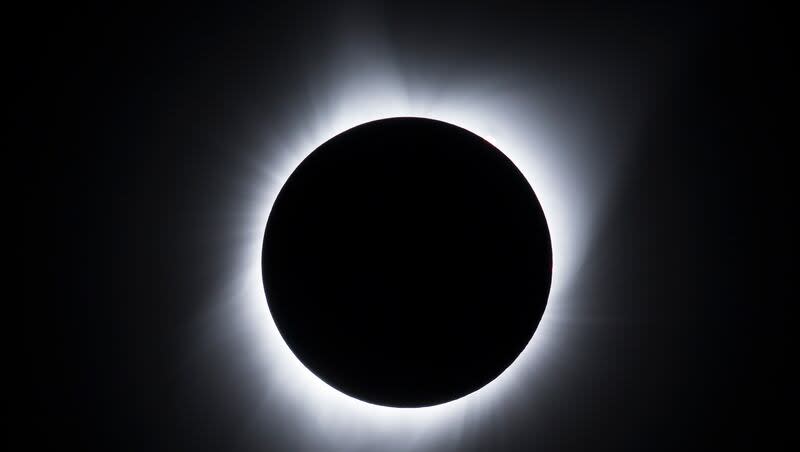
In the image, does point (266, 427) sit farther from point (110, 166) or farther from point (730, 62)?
point (730, 62)

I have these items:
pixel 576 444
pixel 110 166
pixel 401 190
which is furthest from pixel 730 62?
pixel 110 166

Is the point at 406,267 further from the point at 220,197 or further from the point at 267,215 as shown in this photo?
the point at 220,197

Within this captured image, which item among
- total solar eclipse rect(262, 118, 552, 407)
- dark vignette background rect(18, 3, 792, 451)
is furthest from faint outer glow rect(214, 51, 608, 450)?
total solar eclipse rect(262, 118, 552, 407)

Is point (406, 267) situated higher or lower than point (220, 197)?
lower

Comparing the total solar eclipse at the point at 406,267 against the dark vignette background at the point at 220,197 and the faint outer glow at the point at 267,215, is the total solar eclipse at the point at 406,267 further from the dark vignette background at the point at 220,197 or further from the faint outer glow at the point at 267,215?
the dark vignette background at the point at 220,197

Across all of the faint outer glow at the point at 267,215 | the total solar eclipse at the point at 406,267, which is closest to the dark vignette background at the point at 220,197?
the faint outer glow at the point at 267,215

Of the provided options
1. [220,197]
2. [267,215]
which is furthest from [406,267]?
[220,197]
